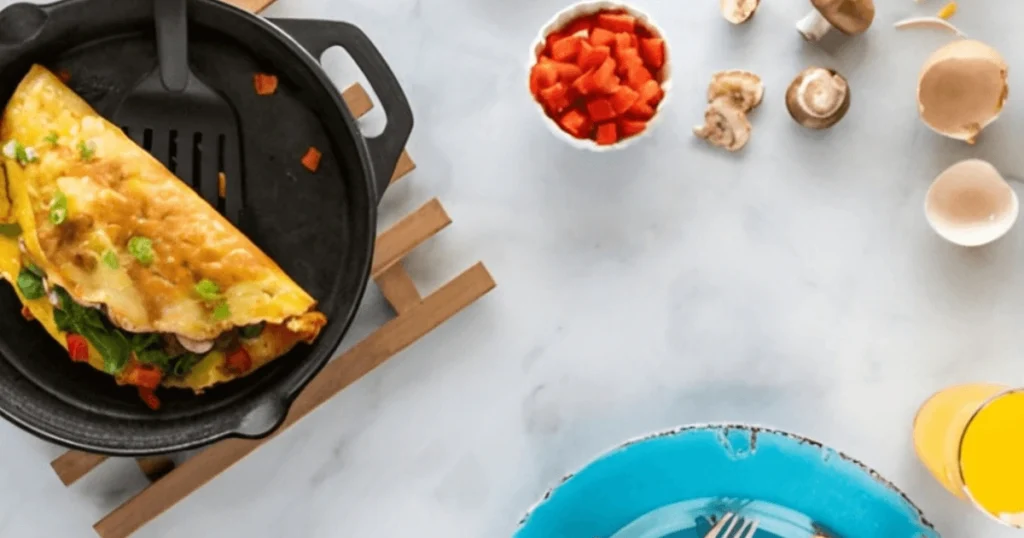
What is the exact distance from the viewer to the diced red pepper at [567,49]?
4.13 feet

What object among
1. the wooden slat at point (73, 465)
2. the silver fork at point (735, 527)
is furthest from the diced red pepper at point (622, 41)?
the wooden slat at point (73, 465)

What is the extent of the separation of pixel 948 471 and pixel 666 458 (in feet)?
1.19

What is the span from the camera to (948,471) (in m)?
1.26

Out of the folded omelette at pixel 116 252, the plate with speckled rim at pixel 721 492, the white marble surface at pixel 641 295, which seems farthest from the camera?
the white marble surface at pixel 641 295

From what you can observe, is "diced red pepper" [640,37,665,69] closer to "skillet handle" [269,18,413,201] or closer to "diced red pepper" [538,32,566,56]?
"diced red pepper" [538,32,566,56]

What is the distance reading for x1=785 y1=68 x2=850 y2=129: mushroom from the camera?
1312 millimetres

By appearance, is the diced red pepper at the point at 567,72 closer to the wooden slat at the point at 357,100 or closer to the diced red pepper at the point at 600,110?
the diced red pepper at the point at 600,110

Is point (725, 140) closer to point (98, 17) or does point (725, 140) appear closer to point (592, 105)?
point (592, 105)

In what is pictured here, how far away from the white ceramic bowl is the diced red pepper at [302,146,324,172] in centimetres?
29

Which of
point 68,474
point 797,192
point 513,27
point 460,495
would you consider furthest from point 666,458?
point 68,474

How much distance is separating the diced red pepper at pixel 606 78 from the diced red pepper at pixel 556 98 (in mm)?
44

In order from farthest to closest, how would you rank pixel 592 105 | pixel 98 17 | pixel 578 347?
pixel 578 347 → pixel 592 105 → pixel 98 17

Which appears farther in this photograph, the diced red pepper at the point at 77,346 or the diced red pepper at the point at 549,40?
the diced red pepper at the point at 549,40

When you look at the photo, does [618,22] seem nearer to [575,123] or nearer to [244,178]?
[575,123]
